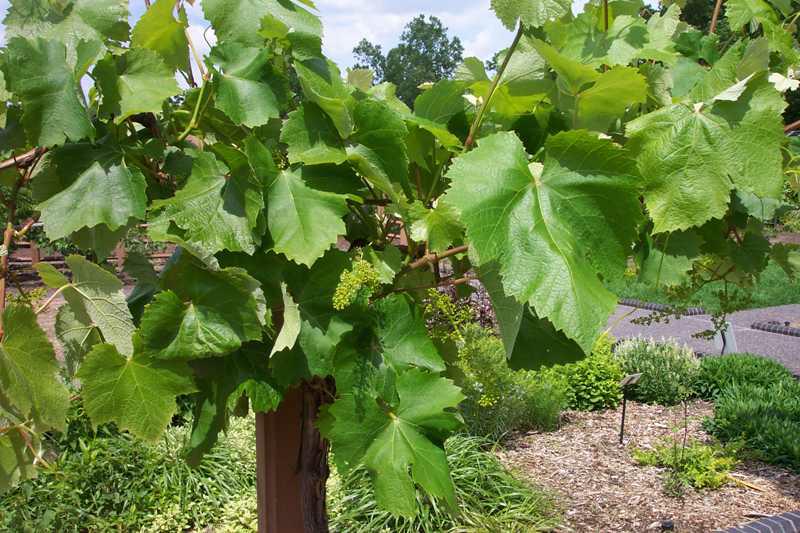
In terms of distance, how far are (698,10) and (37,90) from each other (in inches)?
1083

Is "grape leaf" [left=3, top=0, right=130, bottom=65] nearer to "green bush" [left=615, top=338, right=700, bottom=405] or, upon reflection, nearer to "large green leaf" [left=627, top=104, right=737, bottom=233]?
"large green leaf" [left=627, top=104, right=737, bottom=233]

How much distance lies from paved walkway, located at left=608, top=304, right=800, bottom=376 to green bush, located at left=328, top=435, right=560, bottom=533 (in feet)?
12.0

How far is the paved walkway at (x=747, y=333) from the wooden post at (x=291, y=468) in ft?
22.6

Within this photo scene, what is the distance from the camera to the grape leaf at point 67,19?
0.85 m

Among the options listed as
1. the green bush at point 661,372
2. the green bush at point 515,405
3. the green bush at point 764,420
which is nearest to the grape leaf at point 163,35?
the green bush at point 515,405

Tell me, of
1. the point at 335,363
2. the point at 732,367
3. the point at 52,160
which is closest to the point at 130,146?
the point at 52,160

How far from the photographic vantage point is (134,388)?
31.4 inches

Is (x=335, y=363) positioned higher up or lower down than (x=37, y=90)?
lower down

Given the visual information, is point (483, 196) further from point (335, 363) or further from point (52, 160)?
point (52, 160)

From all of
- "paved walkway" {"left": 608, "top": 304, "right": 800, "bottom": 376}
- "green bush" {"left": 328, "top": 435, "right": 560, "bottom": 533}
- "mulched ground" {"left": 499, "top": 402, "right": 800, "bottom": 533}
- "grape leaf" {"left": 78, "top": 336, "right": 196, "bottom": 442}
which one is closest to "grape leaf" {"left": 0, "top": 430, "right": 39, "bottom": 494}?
"grape leaf" {"left": 78, "top": 336, "right": 196, "bottom": 442}

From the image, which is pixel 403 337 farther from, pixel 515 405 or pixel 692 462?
pixel 515 405

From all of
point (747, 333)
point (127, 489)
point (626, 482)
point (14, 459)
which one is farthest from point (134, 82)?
point (747, 333)

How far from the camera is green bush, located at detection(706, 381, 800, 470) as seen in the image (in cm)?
507

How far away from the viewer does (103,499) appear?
4109 mm
